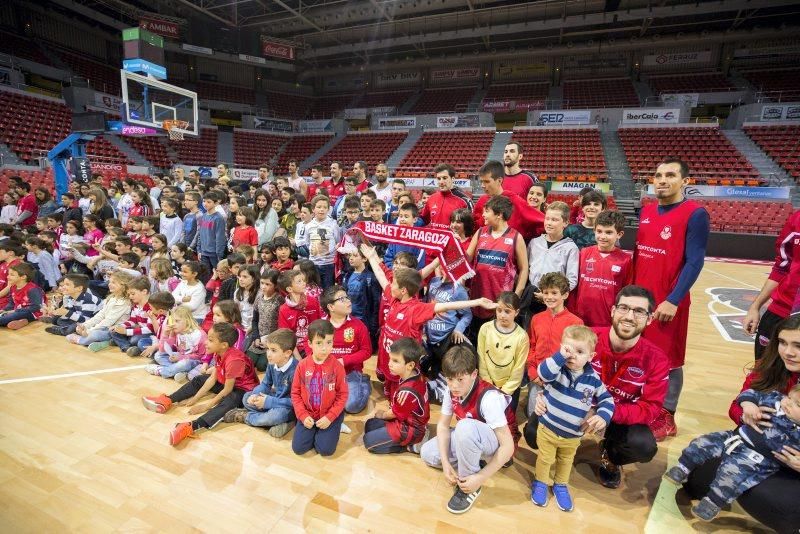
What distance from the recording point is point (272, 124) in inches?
949

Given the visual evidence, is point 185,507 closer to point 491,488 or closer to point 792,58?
point 491,488

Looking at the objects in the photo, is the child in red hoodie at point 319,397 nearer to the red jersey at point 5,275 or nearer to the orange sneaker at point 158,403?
the orange sneaker at point 158,403

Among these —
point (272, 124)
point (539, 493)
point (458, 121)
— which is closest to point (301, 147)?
point (272, 124)

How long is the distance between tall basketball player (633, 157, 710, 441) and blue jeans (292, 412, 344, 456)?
2.39m

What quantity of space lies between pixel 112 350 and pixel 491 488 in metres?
4.33

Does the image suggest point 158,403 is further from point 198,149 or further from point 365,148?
point 198,149

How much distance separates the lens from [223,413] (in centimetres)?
312

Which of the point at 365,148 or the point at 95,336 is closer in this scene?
the point at 95,336

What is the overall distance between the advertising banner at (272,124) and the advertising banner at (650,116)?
18887 millimetres

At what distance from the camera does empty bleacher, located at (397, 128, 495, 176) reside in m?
17.7

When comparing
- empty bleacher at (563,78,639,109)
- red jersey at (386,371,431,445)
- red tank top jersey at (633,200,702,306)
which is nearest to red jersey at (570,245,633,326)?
red tank top jersey at (633,200,702,306)

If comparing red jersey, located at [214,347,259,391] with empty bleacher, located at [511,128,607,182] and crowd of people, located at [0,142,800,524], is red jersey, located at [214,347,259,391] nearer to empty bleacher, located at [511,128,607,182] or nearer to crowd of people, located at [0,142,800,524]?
crowd of people, located at [0,142,800,524]

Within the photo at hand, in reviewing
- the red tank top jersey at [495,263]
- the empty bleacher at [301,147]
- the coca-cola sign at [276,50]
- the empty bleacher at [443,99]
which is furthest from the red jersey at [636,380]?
the coca-cola sign at [276,50]

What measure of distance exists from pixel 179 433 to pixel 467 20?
2217 cm
